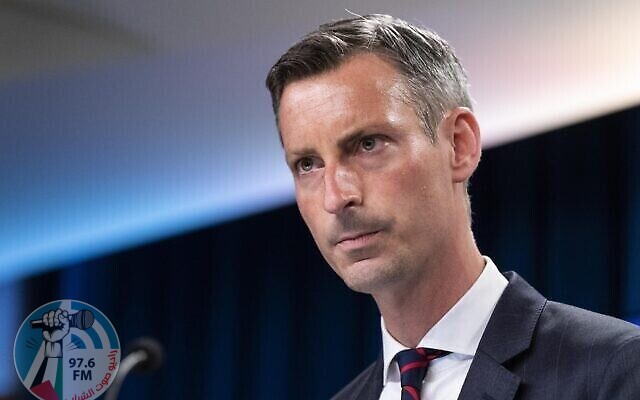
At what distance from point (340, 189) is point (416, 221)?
9 cm

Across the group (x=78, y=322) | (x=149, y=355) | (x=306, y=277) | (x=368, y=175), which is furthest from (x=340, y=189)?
(x=306, y=277)

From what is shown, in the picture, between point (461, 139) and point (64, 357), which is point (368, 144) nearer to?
point (461, 139)

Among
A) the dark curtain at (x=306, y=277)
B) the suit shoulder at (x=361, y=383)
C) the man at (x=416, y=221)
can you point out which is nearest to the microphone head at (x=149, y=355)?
the dark curtain at (x=306, y=277)

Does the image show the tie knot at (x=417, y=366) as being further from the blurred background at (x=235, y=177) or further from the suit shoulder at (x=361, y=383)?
the blurred background at (x=235, y=177)

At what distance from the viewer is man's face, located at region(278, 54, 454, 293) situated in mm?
1023

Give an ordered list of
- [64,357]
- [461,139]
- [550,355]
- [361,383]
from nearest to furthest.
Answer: [550,355] < [461,139] < [361,383] < [64,357]

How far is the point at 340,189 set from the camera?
1.03 metres

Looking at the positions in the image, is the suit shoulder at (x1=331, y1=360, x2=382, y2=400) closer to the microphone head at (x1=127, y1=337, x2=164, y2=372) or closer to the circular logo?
the microphone head at (x1=127, y1=337, x2=164, y2=372)

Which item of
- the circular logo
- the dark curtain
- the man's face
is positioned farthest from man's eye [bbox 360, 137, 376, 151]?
the circular logo

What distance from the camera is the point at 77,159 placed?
8.36ft

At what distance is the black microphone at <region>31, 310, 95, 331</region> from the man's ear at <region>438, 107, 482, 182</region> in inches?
57.8

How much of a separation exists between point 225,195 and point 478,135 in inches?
66.0

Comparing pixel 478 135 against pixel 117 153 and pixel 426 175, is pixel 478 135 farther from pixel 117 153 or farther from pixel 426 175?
pixel 117 153

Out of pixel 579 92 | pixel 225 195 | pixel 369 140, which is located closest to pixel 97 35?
pixel 225 195
